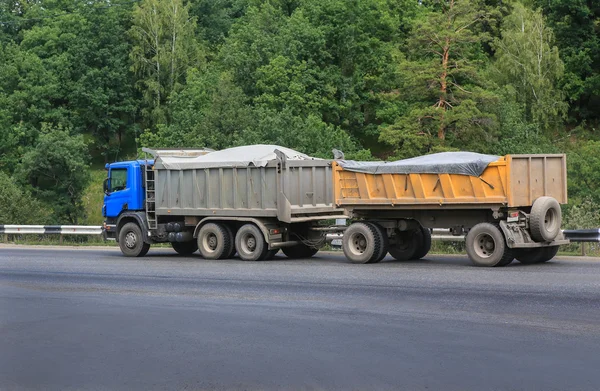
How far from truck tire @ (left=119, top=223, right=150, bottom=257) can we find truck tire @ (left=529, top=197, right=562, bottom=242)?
11390 millimetres

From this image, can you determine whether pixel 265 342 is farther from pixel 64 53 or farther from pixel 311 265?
pixel 64 53

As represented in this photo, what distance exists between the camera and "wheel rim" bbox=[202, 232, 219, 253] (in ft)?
81.1

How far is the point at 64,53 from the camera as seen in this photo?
79.7 meters

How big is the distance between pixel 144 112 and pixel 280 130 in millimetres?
27967

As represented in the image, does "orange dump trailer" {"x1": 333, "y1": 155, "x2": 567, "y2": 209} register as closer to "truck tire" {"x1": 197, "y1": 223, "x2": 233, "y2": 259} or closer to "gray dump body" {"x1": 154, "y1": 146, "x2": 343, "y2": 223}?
"gray dump body" {"x1": 154, "y1": 146, "x2": 343, "y2": 223}

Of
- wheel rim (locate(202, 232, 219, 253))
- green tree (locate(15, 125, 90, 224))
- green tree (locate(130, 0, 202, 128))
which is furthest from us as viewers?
green tree (locate(130, 0, 202, 128))

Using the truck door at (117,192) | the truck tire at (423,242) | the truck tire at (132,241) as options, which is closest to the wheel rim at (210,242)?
the truck tire at (132,241)

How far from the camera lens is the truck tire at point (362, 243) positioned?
21734mm

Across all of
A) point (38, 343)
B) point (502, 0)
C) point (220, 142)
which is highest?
point (502, 0)

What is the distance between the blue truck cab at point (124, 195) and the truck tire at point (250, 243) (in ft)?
11.5

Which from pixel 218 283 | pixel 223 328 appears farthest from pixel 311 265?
→ pixel 223 328

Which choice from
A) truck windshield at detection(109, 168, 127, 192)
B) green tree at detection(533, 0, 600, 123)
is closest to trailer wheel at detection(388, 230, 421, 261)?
truck windshield at detection(109, 168, 127, 192)

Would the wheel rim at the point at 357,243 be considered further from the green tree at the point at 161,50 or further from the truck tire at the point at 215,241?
the green tree at the point at 161,50

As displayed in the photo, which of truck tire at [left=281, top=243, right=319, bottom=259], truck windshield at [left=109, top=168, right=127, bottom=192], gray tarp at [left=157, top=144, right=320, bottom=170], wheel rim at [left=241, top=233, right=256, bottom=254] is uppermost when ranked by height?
gray tarp at [left=157, top=144, right=320, bottom=170]
